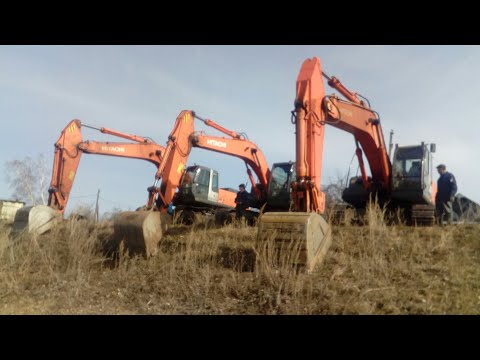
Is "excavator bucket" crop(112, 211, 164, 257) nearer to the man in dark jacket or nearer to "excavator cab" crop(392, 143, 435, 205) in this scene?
"excavator cab" crop(392, 143, 435, 205)

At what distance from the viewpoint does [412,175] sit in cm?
1010

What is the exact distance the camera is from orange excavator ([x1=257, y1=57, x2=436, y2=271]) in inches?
235

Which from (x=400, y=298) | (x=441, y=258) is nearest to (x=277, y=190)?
(x=441, y=258)

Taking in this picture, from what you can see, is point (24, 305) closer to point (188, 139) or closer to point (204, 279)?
point (204, 279)

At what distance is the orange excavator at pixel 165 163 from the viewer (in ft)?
38.3

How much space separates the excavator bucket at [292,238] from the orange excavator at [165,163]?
5523mm

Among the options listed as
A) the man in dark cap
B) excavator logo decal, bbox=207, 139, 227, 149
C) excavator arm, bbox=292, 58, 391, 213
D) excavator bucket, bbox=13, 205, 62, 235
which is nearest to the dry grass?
excavator arm, bbox=292, 58, 391, 213

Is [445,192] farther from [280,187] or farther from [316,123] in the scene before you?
[280,187]

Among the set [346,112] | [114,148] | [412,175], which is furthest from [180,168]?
[412,175]

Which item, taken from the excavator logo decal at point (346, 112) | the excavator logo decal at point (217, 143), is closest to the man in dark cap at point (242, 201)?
the excavator logo decal at point (217, 143)

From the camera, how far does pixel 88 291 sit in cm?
659

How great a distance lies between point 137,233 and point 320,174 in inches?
168

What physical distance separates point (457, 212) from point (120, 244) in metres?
11.9

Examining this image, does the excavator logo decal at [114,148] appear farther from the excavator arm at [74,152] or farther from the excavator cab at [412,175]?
the excavator cab at [412,175]
